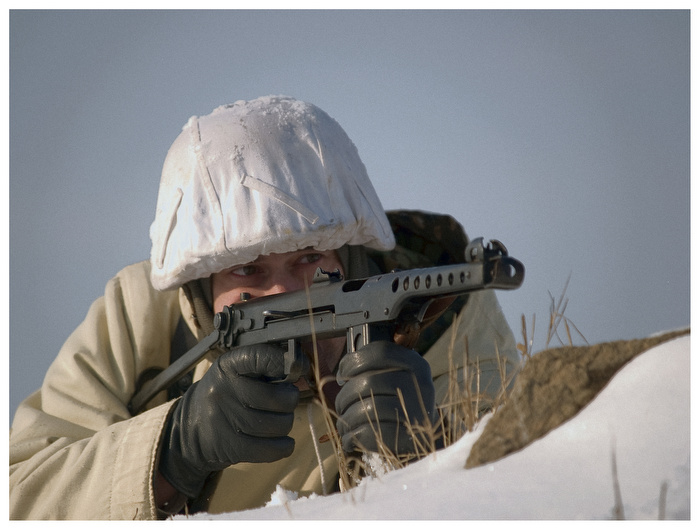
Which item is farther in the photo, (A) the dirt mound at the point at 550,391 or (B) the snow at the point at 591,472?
(A) the dirt mound at the point at 550,391

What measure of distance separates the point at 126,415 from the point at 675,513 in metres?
2.07

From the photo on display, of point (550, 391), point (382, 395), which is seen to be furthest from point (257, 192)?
point (550, 391)

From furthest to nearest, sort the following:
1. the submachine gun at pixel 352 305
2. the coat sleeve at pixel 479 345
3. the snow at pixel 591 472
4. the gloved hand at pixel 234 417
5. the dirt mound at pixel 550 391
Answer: the coat sleeve at pixel 479 345
the gloved hand at pixel 234 417
the submachine gun at pixel 352 305
the dirt mound at pixel 550 391
the snow at pixel 591 472

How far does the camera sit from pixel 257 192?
2.43 metres

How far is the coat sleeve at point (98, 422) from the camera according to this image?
2.33m

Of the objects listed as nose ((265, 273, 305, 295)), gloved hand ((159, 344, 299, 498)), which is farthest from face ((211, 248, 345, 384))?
gloved hand ((159, 344, 299, 498))

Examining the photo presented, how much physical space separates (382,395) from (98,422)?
1178 millimetres

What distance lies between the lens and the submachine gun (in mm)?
1740

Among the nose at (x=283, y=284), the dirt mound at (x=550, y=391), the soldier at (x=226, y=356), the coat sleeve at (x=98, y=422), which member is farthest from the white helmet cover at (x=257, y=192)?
the dirt mound at (x=550, y=391)

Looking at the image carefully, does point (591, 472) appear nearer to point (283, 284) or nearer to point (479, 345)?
point (283, 284)

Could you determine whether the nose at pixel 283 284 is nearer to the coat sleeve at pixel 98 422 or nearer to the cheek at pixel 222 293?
the cheek at pixel 222 293

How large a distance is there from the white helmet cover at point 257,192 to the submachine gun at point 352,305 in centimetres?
20

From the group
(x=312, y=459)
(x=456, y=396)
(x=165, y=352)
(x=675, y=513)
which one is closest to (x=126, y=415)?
(x=165, y=352)

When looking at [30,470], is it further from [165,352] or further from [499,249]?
[499,249]
